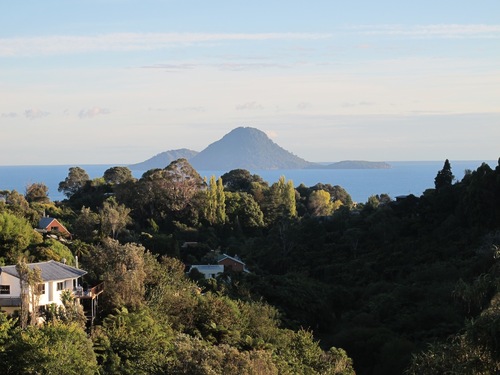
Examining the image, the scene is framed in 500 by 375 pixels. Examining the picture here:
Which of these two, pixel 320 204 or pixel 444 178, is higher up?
pixel 444 178

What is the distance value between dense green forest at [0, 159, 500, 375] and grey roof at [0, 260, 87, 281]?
54.5 inches

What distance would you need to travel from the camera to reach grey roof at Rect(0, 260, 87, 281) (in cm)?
2532

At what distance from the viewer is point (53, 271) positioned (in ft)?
85.8

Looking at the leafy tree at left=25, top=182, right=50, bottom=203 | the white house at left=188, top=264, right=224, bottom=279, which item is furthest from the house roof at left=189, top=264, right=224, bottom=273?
the leafy tree at left=25, top=182, right=50, bottom=203

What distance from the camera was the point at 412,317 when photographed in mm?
33562

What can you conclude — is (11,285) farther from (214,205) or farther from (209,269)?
(214,205)

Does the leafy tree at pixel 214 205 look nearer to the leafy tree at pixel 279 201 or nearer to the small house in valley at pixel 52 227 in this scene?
the leafy tree at pixel 279 201

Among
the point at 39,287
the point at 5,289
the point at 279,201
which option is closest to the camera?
the point at 39,287

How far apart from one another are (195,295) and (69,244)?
30.5 feet

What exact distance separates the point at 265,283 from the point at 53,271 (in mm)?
14049

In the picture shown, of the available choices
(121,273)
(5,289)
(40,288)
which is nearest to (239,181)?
(121,273)

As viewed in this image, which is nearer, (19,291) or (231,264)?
(19,291)

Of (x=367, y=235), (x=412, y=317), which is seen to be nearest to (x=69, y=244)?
(x=412, y=317)

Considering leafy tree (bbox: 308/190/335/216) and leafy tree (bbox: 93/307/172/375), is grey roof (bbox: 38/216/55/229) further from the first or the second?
leafy tree (bbox: 308/190/335/216)
